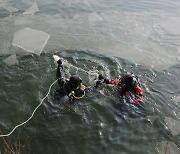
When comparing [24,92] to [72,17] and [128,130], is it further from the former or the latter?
[72,17]

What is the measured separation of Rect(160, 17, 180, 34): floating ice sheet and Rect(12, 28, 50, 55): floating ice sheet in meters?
4.14

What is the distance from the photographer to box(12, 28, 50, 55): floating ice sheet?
23.5 ft

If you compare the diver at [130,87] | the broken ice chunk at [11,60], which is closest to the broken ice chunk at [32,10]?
the broken ice chunk at [11,60]

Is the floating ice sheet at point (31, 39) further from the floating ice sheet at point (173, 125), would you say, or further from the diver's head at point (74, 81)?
the floating ice sheet at point (173, 125)

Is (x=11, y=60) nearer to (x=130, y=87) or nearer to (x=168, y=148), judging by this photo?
(x=130, y=87)

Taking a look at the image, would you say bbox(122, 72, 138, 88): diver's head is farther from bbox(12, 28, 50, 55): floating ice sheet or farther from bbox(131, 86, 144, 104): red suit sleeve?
bbox(12, 28, 50, 55): floating ice sheet

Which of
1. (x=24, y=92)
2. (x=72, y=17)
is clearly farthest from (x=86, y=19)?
(x=24, y=92)

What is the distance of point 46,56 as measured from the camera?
696 cm

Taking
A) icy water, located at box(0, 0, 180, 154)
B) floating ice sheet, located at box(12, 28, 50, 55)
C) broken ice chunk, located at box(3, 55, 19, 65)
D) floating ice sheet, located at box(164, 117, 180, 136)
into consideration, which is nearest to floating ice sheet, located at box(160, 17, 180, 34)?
icy water, located at box(0, 0, 180, 154)

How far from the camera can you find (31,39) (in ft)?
24.6

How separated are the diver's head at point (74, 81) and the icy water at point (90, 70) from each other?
50 centimetres

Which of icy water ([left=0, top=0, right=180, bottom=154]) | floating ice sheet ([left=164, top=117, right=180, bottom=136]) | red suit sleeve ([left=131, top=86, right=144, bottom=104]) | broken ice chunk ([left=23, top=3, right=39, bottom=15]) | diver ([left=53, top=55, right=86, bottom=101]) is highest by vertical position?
diver ([left=53, top=55, right=86, bottom=101])

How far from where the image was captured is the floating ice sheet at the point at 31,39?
23.5ft

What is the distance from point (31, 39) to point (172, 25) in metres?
4.94
